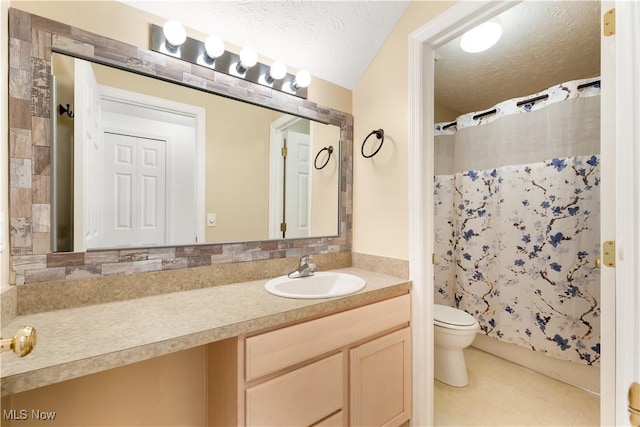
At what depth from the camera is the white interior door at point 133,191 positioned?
1.15 metres

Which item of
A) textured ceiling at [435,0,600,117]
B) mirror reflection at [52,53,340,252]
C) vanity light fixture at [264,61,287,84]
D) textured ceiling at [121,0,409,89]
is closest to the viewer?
mirror reflection at [52,53,340,252]

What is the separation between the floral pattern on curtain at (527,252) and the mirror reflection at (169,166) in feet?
4.65

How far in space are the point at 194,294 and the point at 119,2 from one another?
124cm

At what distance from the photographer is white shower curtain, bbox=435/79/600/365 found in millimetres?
1807

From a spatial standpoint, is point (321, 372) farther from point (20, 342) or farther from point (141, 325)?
point (20, 342)

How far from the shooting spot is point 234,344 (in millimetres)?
941

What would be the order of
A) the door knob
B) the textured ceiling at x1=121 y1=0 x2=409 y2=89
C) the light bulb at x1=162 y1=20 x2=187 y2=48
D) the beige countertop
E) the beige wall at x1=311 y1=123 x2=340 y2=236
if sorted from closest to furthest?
the door knob
the beige countertop
the light bulb at x1=162 y1=20 x2=187 y2=48
the textured ceiling at x1=121 y1=0 x2=409 y2=89
the beige wall at x1=311 y1=123 x2=340 y2=236

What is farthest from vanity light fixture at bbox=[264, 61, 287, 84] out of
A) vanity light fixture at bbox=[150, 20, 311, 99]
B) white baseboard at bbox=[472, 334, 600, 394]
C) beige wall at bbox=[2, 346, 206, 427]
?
white baseboard at bbox=[472, 334, 600, 394]

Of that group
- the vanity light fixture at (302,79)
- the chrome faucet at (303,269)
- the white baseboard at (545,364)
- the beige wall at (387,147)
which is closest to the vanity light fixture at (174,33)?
the vanity light fixture at (302,79)

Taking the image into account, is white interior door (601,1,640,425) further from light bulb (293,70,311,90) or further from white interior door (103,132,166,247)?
white interior door (103,132,166,247)

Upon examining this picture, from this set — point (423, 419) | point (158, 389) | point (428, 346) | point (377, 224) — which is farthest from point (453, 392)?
point (158, 389)

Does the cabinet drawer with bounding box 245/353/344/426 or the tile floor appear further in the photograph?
the tile floor

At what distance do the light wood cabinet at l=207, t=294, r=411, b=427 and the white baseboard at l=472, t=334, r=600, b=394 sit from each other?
4.20 feet

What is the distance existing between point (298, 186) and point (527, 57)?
1.89m
